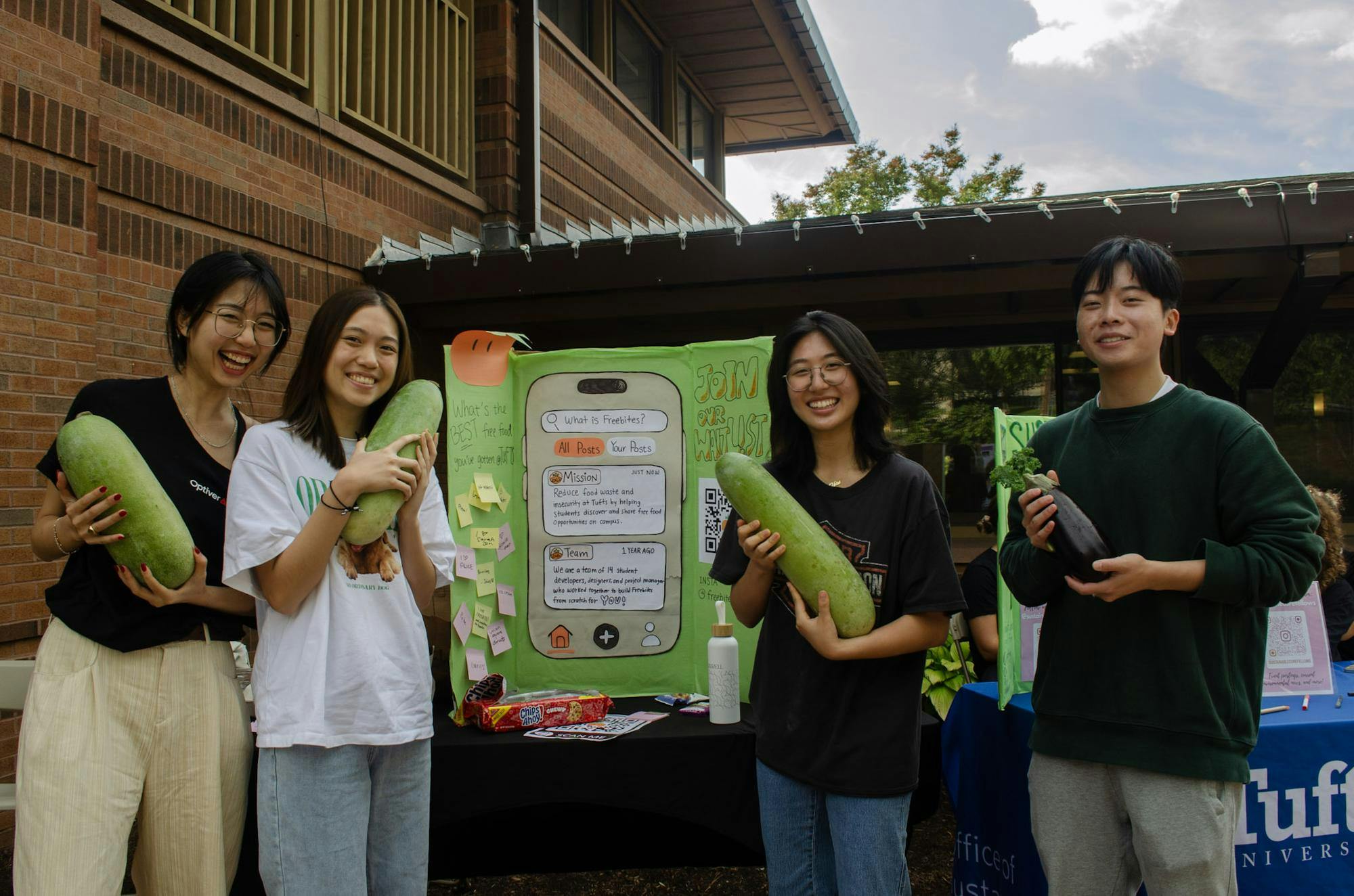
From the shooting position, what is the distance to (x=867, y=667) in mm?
2229


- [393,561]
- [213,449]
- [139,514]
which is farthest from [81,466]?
[393,561]

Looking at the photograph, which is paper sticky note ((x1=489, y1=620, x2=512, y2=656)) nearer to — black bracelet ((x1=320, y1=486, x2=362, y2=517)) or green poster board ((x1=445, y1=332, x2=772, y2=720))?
green poster board ((x1=445, y1=332, x2=772, y2=720))

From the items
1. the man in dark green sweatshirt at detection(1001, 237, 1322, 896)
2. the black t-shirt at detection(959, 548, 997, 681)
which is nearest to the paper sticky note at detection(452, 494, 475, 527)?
the black t-shirt at detection(959, 548, 997, 681)

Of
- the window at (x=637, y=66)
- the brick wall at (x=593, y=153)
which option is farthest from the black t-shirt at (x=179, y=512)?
the window at (x=637, y=66)

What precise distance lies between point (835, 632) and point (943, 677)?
2.75 metres

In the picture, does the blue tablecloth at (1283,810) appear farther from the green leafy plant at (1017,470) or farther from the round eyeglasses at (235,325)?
the round eyeglasses at (235,325)

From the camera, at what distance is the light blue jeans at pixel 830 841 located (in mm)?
2094

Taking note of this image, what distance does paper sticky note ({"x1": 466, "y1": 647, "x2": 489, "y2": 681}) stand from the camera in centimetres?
388

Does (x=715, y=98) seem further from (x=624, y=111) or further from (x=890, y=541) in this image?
(x=890, y=541)

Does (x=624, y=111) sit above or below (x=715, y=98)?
below

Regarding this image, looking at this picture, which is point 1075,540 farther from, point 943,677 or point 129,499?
point 943,677

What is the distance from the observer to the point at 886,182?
29375mm

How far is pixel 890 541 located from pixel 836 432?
0.33 meters

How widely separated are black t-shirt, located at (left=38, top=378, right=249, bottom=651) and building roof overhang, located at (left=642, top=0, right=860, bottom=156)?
11.1 m
